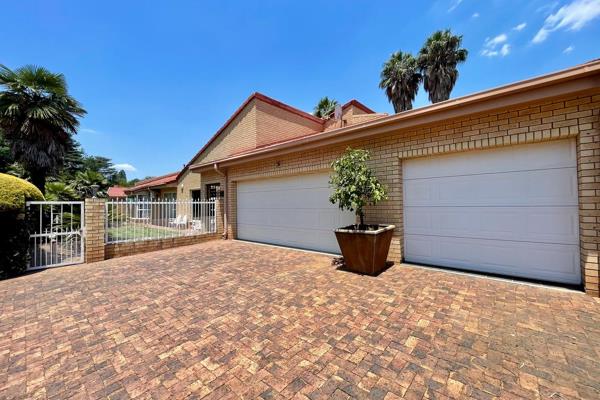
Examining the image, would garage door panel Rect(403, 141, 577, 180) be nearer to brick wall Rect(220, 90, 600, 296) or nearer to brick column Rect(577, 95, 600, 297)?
brick wall Rect(220, 90, 600, 296)

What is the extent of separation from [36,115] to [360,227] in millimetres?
13436

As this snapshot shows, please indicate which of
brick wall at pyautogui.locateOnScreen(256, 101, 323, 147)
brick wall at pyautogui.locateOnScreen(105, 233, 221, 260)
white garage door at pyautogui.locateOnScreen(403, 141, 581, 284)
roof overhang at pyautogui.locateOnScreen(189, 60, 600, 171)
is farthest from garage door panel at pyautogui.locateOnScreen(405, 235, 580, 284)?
brick wall at pyautogui.locateOnScreen(256, 101, 323, 147)

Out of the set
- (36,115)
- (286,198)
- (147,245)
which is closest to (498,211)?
(286,198)

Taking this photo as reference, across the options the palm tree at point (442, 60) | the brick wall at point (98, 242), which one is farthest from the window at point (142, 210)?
the palm tree at point (442, 60)

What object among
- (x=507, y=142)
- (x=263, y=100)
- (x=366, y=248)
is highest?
(x=263, y=100)

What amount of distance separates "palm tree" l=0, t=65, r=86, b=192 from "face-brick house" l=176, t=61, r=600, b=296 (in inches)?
420

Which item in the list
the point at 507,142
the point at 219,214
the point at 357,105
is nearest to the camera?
the point at 507,142

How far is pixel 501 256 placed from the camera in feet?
14.4

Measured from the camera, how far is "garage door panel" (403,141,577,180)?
12.7ft

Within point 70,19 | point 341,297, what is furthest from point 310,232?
point 70,19

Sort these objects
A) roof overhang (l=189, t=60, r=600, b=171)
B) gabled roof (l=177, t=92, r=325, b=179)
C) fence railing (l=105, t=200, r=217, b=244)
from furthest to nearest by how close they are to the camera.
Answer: gabled roof (l=177, t=92, r=325, b=179) < fence railing (l=105, t=200, r=217, b=244) < roof overhang (l=189, t=60, r=600, b=171)

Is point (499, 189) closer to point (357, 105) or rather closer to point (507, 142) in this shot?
point (507, 142)

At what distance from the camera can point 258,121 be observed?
39.7 feet

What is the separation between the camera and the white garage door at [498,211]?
3.88 metres
